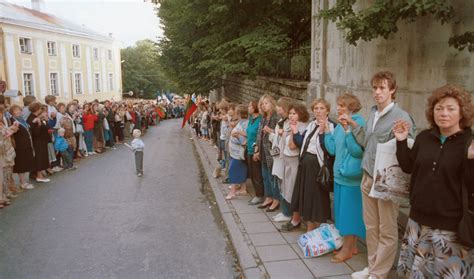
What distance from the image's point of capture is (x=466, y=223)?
2.95m

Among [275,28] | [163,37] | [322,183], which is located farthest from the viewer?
[163,37]

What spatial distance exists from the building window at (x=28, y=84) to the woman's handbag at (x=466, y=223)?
39.6 m

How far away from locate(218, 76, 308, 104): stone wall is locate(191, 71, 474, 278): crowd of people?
2819 millimetres

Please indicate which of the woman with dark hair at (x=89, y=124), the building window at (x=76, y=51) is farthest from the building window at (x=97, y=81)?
the woman with dark hair at (x=89, y=124)

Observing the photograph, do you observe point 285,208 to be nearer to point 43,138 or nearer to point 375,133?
point 375,133

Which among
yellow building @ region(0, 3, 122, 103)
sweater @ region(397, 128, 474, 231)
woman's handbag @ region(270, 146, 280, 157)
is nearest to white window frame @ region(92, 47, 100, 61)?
yellow building @ region(0, 3, 122, 103)

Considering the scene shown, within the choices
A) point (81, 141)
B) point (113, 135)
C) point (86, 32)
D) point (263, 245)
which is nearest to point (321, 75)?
point (263, 245)

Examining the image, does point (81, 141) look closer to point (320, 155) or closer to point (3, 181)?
point (3, 181)

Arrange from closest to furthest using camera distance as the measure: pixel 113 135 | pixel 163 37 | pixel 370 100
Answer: pixel 370 100 < pixel 113 135 < pixel 163 37

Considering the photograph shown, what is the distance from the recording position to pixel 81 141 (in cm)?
1471

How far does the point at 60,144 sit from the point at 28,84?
2972cm

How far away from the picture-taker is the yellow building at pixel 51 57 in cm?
3456

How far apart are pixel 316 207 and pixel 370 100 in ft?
7.08

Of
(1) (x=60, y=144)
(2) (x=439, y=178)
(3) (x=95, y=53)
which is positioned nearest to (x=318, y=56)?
(2) (x=439, y=178)
